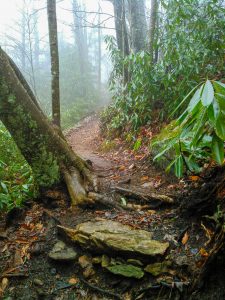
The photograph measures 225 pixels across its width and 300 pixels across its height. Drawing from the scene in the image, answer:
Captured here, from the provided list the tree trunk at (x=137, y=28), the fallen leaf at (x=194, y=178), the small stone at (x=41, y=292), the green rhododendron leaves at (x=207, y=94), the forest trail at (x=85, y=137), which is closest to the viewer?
the green rhododendron leaves at (x=207, y=94)

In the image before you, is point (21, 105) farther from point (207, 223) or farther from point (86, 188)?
point (207, 223)

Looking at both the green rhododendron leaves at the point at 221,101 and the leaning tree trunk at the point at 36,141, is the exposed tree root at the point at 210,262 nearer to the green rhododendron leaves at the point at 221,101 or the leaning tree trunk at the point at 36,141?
the green rhododendron leaves at the point at 221,101

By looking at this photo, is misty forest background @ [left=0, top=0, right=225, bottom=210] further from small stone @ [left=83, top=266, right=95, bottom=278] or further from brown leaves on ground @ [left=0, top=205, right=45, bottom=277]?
small stone @ [left=83, top=266, right=95, bottom=278]

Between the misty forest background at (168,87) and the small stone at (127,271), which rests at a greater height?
the misty forest background at (168,87)

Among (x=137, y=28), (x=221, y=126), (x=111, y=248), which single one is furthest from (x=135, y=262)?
(x=137, y=28)

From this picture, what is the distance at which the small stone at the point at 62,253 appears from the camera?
2.42 m

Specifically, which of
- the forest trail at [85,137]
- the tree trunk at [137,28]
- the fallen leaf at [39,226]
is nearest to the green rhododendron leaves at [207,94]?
the fallen leaf at [39,226]

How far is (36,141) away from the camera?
3.20 meters

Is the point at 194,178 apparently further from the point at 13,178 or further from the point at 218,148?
the point at 13,178

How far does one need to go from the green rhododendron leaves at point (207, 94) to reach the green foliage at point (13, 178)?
2.61 m

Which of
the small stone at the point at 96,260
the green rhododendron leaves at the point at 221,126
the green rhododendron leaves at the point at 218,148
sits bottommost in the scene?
the small stone at the point at 96,260

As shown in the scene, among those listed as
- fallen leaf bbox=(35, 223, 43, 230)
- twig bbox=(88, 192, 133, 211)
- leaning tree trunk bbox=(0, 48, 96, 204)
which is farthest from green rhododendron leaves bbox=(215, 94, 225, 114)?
fallen leaf bbox=(35, 223, 43, 230)

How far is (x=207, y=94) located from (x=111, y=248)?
1.68 metres

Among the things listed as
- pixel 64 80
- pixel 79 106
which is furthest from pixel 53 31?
pixel 64 80
